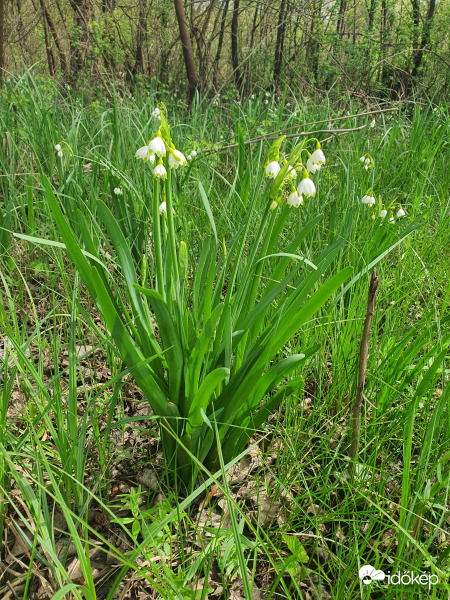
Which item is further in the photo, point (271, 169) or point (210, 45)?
point (210, 45)

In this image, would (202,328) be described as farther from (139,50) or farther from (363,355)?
(139,50)

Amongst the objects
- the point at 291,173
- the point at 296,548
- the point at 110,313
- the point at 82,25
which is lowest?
the point at 296,548

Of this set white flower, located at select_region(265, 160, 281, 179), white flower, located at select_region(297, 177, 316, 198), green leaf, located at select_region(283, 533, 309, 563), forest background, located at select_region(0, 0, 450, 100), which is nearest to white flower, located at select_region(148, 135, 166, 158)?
white flower, located at select_region(265, 160, 281, 179)

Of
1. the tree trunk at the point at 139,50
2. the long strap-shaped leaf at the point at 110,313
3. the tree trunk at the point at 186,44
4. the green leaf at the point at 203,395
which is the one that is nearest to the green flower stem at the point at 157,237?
the long strap-shaped leaf at the point at 110,313

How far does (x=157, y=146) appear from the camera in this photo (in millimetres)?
1146

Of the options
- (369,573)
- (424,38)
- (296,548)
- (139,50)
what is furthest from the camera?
(424,38)

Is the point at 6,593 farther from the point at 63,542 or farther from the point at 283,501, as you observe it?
the point at 283,501

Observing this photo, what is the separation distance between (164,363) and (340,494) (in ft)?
2.35

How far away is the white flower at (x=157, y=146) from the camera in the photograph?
1.14 m

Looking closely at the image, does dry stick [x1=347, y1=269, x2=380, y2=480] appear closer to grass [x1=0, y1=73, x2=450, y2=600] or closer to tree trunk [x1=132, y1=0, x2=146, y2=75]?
grass [x1=0, y1=73, x2=450, y2=600]

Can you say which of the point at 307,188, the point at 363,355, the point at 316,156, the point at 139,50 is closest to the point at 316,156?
the point at 316,156

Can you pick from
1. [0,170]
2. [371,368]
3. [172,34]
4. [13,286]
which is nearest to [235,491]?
[371,368]

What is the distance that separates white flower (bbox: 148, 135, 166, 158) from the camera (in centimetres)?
114

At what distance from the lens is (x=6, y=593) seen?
1.07 meters
